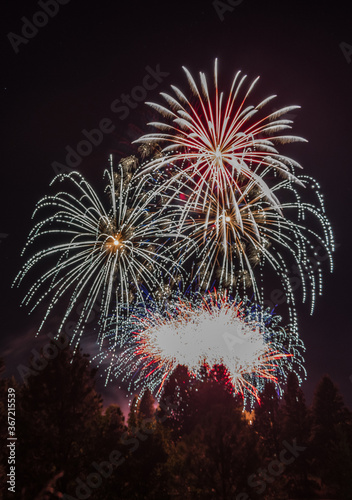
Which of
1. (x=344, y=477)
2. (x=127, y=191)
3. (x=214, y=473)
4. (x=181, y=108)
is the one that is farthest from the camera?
(x=344, y=477)

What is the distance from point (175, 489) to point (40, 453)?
21.3 feet

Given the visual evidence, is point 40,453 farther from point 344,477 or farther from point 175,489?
point 344,477

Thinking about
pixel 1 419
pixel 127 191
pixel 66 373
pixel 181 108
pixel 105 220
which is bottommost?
pixel 1 419

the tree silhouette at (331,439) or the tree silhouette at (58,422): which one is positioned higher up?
the tree silhouette at (331,439)

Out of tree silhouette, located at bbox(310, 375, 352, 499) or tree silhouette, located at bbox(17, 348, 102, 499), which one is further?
tree silhouette, located at bbox(310, 375, 352, 499)

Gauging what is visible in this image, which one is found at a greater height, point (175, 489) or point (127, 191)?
point (127, 191)

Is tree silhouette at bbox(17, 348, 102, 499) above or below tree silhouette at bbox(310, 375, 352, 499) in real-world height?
below

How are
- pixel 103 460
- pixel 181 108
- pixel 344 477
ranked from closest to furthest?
pixel 103 460, pixel 181 108, pixel 344 477

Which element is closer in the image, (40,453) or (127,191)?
(40,453)

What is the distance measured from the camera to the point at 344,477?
24453 millimetres

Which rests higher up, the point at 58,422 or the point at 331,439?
the point at 331,439

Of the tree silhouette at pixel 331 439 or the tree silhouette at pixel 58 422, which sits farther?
the tree silhouette at pixel 331 439

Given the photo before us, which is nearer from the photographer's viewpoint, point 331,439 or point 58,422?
point 58,422

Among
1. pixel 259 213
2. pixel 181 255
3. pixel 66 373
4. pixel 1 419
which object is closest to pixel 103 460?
pixel 66 373
